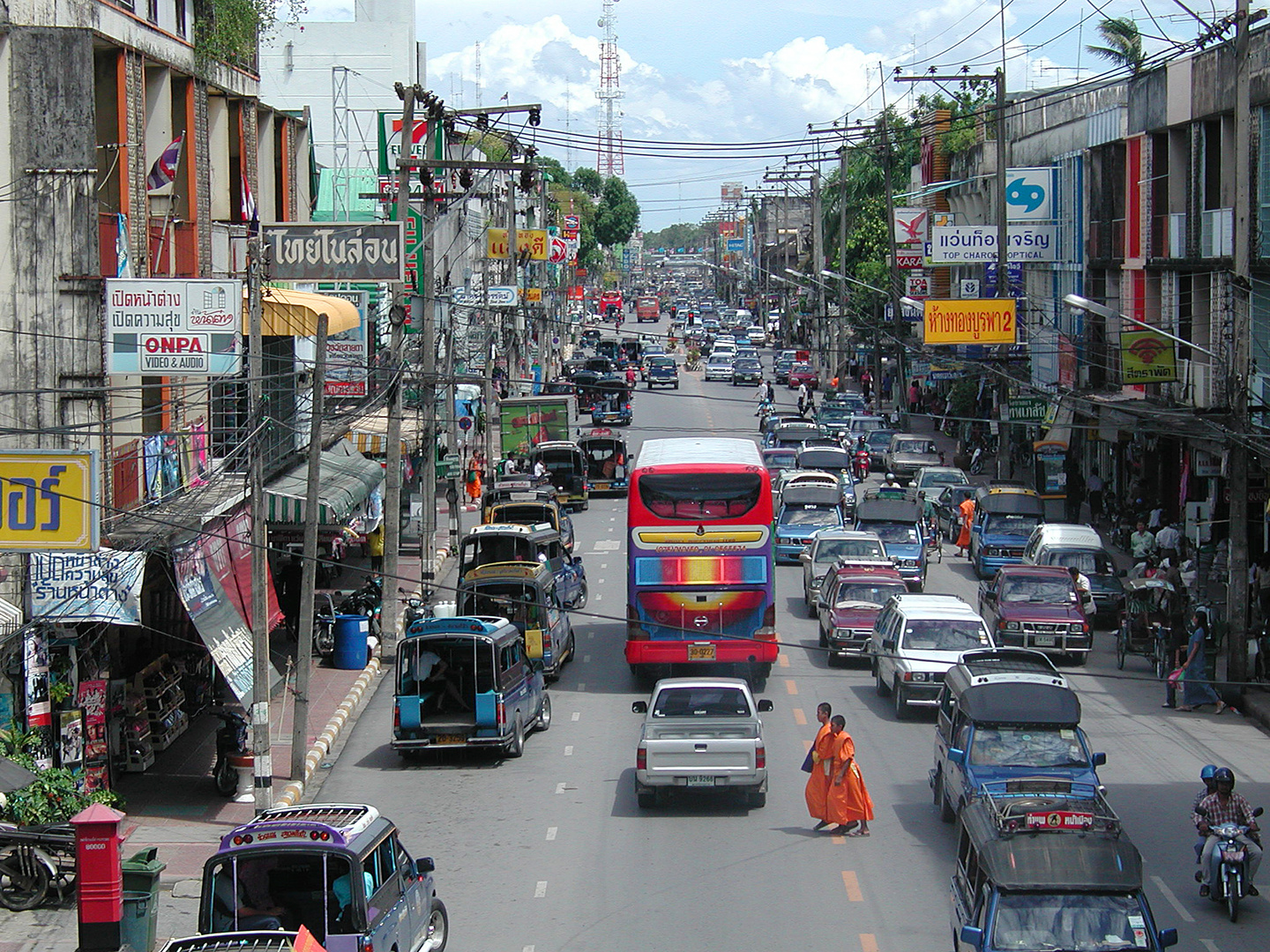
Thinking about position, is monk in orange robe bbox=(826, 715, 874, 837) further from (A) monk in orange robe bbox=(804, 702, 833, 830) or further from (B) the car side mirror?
(B) the car side mirror

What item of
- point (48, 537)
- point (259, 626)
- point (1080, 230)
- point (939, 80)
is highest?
point (939, 80)

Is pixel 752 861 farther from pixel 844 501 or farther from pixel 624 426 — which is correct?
pixel 624 426

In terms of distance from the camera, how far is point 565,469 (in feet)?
168

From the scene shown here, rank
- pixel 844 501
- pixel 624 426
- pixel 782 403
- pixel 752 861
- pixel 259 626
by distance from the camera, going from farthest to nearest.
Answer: pixel 782 403 → pixel 624 426 → pixel 844 501 → pixel 259 626 → pixel 752 861

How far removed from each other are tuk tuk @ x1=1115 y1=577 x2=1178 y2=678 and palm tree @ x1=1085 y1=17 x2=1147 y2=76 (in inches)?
1396

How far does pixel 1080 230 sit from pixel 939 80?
9102 millimetres

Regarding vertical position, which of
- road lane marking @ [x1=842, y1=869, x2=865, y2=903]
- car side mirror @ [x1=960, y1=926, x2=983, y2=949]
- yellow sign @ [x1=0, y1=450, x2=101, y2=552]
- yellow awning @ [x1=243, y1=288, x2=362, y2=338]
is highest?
yellow awning @ [x1=243, y1=288, x2=362, y2=338]

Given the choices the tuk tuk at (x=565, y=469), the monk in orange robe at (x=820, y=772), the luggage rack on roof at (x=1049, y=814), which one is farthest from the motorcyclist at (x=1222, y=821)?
the tuk tuk at (x=565, y=469)

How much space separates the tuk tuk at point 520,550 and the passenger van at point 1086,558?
959 cm

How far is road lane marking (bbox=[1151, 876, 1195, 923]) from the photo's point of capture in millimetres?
15289

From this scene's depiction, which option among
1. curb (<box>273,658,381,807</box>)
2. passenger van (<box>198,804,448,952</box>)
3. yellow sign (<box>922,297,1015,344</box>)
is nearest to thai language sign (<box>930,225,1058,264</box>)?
yellow sign (<box>922,297,1015,344</box>)

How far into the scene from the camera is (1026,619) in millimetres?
27344

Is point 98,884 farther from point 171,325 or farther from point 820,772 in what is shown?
point 820,772

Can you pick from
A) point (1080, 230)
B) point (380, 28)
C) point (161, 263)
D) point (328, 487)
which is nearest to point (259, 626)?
point (161, 263)
